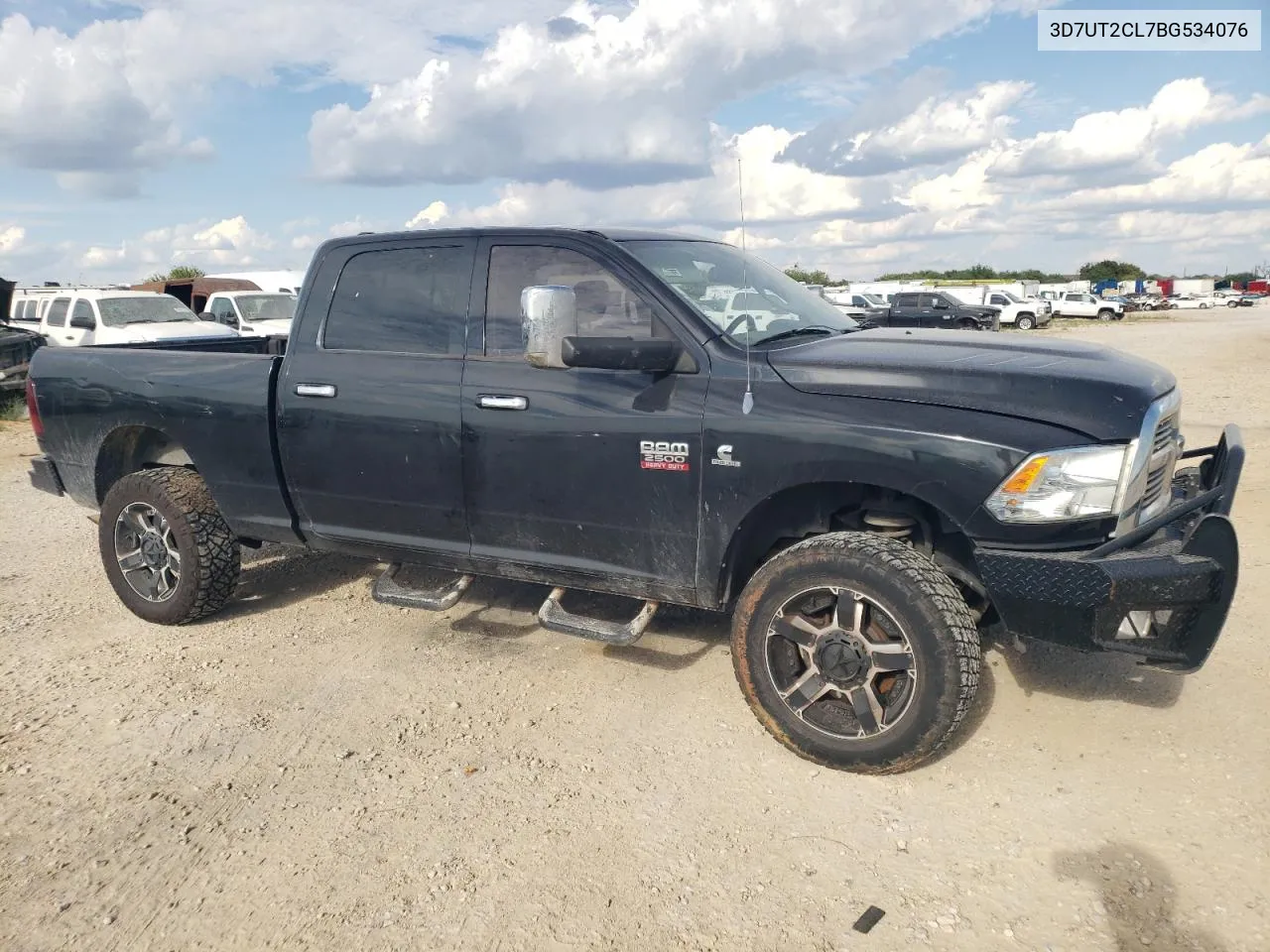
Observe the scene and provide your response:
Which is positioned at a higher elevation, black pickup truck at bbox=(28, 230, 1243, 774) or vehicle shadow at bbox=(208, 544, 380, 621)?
black pickup truck at bbox=(28, 230, 1243, 774)

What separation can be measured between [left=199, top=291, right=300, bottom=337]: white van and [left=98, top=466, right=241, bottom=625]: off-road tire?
42.1 ft

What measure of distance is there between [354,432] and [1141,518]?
127 inches

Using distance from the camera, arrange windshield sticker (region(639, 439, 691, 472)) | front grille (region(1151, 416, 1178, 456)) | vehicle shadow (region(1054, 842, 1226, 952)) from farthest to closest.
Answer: windshield sticker (region(639, 439, 691, 472)), front grille (region(1151, 416, 1178, 456)), vehicle shadow (region(1054, 842, 1226, 952))

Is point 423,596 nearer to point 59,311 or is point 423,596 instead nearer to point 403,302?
point 403,302

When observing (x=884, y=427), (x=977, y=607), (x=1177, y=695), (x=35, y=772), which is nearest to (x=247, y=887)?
(x=35, y=772)

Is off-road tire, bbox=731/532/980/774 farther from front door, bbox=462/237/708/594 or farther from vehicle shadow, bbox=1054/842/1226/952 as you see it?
vehicle shadow, bbox=1054/842/1226/952

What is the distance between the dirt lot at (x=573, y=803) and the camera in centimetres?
280

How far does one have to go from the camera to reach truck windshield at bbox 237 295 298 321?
58.7ft

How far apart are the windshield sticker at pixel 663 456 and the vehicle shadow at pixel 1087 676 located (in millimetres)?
1564

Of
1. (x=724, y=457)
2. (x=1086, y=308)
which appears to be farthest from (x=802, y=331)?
(x=1086, y=308)

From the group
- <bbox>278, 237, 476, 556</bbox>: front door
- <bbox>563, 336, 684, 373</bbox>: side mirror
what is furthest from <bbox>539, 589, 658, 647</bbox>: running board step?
<bbox>563, 336, 684, 373</bbox>: side mirror

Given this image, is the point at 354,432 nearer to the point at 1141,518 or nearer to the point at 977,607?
the point at 977,607

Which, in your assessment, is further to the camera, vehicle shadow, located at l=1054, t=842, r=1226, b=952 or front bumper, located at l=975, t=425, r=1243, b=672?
front bumper, located at l=975, t=425, r=1243, b=672

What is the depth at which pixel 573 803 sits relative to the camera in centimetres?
341
